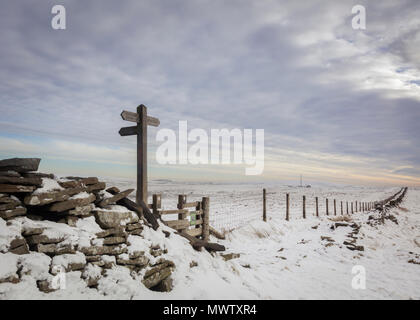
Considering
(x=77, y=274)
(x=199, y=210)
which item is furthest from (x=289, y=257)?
(x=77, y=274)

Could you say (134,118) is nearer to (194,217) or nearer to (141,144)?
(141,144)

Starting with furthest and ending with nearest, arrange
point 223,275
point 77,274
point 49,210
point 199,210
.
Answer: point 199,210 → point 223,275 → point 49,210 → point 77,274

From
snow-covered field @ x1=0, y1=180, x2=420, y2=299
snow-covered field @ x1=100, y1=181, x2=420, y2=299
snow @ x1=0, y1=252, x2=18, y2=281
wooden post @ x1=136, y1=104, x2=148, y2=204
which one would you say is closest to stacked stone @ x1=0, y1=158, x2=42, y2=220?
snow @ x1=0, y1=252, x2=18, y2=281

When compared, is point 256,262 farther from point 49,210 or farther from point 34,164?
point 34,164

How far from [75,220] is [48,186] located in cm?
78

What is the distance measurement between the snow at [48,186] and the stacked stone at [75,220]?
0.6 inches

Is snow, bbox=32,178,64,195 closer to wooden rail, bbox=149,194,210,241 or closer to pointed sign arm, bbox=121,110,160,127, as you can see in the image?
pointed sign arm, bbox=121,110,160,127

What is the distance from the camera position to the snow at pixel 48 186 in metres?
4.58
